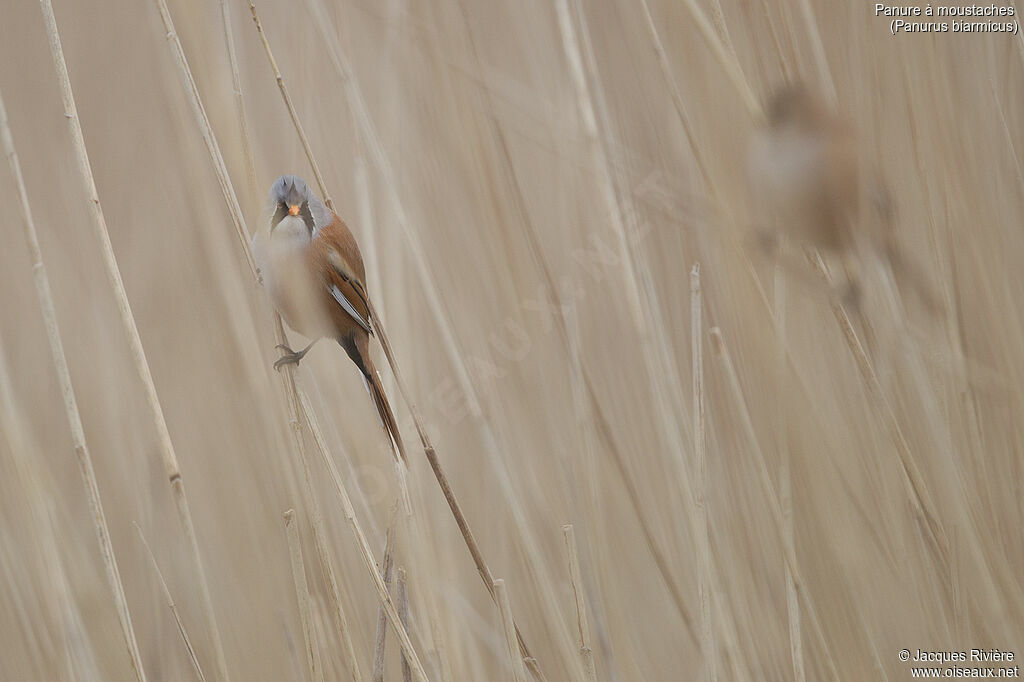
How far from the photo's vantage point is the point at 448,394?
4.96 ft

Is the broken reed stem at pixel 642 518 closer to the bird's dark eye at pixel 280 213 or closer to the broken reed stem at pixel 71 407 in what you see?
the bird's dark eye at pixel 280 213

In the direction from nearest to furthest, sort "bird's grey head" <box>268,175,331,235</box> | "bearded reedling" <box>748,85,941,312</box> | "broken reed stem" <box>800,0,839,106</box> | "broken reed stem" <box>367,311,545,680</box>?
"broken reed stem" <box>367,311,545,680</box>
"bearded reedling" <box>748,85,941,312</box>
"broken reed stem" <box>800,0,839,106</box>
"bird's grey head" <box>268,175,331,235</box>

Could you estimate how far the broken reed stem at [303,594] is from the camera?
924 mm

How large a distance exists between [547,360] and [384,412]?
16.8 inches

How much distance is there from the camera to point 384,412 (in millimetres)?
1121

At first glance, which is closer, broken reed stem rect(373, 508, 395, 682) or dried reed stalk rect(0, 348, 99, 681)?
broken reed stem rect(373, 508, 395, 682)

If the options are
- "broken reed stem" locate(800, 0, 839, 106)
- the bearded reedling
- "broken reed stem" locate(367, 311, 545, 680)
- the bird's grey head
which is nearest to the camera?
"broken reed stem" locate(367, 311, 545, 680)

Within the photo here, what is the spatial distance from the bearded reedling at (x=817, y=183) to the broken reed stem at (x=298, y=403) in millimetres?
617

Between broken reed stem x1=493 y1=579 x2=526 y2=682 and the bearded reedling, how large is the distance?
21.5 inches

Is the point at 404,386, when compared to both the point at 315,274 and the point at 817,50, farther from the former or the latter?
the point at 817,50

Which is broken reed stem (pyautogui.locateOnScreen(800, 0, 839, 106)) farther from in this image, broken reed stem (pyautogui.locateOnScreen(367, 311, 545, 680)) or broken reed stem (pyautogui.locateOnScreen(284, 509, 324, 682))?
broken reed stem (pyautogui.locateOnScreen(284, 509, 324, 682))

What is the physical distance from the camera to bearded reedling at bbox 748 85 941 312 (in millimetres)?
916

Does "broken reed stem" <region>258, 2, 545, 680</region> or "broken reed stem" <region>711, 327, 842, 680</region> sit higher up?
"broken reed stem" <region>258, 2, 545, 680</region>

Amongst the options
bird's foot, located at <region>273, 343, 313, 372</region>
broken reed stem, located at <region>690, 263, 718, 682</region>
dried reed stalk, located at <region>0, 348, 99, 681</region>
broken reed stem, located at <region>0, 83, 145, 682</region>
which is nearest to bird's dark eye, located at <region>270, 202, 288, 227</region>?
bird's foot, located at <region>273, 343, 313, 372</region>
